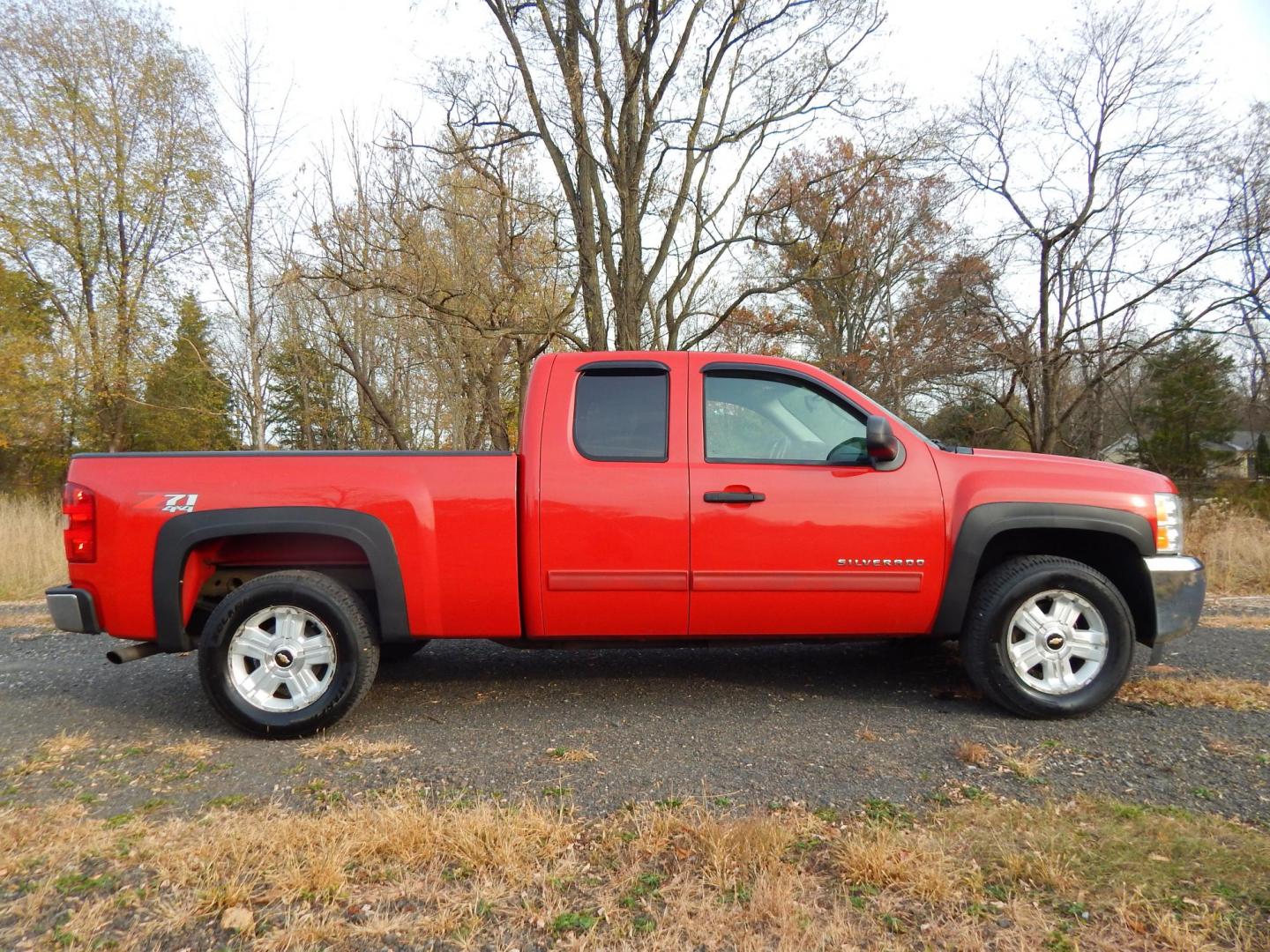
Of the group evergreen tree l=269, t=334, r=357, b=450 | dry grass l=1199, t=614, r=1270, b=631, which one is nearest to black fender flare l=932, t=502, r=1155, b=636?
dry grass l=1199, t=614, r=1270, b=631

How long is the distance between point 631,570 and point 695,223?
12359 mm

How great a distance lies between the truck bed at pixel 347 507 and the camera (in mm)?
3760

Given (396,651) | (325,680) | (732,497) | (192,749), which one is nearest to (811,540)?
(732,497)

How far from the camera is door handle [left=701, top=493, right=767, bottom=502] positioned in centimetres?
384

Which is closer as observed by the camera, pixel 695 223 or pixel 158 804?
pixel 158 804

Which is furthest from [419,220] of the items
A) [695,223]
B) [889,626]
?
[889,626]

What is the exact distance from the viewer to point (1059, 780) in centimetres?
313

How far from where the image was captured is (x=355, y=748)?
3.62m

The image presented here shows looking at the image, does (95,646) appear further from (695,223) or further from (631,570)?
(695,223)

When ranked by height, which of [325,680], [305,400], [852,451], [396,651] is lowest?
[396,651]

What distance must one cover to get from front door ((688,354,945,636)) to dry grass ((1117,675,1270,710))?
4.68ft

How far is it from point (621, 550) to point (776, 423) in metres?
1.08

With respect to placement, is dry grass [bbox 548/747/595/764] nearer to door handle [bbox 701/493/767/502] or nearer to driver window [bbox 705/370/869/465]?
door handle [bbox 701/493/767/502]

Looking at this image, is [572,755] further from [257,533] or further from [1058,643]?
[1058,643]
